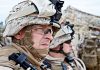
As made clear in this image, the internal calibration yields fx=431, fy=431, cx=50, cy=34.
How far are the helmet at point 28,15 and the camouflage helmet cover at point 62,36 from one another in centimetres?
358

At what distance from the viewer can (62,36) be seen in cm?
749

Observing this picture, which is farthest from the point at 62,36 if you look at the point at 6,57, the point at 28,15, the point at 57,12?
the point at 6,57

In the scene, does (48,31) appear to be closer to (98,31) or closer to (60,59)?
(60,59)

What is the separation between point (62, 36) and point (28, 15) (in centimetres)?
382

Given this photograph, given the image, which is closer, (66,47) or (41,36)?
(41,36)

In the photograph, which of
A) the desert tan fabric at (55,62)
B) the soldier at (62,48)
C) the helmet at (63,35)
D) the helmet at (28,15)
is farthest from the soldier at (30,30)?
the helmet at (63,35)

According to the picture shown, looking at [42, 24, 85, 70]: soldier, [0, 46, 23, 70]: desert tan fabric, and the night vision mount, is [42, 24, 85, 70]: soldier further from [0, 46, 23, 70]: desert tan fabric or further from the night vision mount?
[0, 46, 23, 70]: desert tan fabric

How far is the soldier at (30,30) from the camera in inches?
136

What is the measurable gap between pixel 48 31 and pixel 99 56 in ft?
30.7

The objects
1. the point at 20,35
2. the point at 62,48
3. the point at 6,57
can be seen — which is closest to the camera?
the point at 6,57

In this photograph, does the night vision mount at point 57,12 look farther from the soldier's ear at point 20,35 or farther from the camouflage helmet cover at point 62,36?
the camouflage helmet cover at point 62,36

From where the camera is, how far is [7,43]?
3600mm

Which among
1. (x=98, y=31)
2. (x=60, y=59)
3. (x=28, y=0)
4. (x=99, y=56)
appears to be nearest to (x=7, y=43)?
(x=28, y=0)

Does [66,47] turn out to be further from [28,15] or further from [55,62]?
[28,15]
